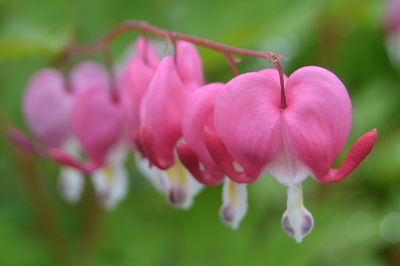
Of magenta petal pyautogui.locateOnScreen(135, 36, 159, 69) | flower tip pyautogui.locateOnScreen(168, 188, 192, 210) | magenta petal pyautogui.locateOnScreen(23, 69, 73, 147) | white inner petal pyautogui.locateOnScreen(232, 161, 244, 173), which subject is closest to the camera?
white inner petal pyautogui.locateOnScreen(232, 161, 244, 173)

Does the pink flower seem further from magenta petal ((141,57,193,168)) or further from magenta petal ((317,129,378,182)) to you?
magenta petal ((317,129,378,182))

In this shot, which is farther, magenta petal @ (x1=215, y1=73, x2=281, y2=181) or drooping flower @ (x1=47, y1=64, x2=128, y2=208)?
drooping flower @ (x1=47, y1=64, x2=128, y2=208)

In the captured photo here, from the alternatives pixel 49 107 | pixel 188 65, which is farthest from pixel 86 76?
pixel 188 65

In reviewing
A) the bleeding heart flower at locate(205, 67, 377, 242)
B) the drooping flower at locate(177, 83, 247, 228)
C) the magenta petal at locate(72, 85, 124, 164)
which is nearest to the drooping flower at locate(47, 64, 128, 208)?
the magenta petal at locate(72, 85, 124, 164)

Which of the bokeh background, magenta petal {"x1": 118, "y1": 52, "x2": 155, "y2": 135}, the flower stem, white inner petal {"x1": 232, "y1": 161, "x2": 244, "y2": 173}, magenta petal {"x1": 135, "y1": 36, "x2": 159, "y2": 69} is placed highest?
the flower stem

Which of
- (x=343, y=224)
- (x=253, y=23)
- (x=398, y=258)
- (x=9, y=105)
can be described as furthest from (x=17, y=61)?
(x=398, y=258)

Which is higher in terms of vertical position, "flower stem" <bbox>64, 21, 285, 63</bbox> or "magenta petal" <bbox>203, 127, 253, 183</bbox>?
"flower stem" <bbox>64, 21, 285, 63</bbox>

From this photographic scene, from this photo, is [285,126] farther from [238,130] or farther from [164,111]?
[164,111]

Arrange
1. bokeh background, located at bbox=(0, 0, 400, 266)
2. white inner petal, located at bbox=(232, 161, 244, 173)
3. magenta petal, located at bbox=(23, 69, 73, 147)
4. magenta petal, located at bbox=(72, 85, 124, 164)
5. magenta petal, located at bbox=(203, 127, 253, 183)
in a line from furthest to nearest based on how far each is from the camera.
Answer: bokeh background, located at bbox=(0, 0, 400, 266) < magenta petal, located at bbox=(23, 69, 73, 147) < magenta petal, located at bbox=(72, 85, 124, 164) < white inner petal, located at bbox=(232, 161, 244, 173) < magenta petal, located at bbox=(203, 127, 253, 183)
